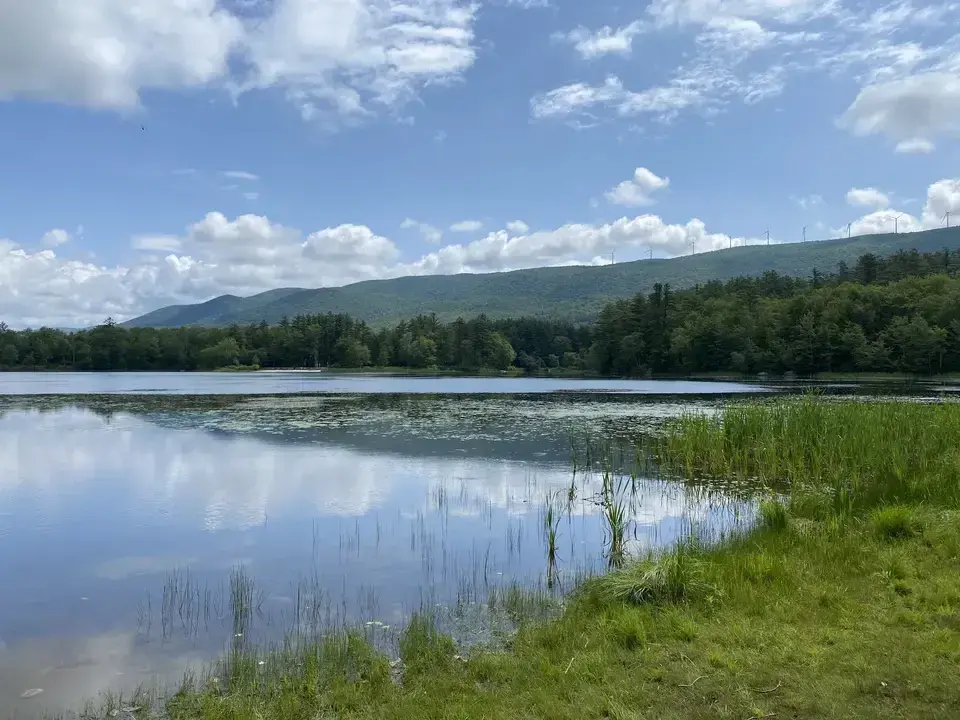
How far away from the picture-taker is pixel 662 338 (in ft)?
427

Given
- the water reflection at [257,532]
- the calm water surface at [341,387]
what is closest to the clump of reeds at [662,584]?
the water reflection at [257,532]

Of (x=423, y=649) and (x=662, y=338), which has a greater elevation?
(x=662, y=338)

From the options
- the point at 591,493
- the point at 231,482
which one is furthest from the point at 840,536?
the point at 231,482

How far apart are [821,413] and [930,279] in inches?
4357

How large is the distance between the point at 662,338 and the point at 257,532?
→ 399 ft

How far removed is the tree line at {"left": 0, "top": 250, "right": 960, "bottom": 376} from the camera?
101000 mm

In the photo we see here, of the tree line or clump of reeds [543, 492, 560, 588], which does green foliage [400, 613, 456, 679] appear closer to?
clump of reeds [543, 492, 560, 588]

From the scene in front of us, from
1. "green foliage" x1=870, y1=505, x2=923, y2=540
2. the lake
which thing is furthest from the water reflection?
"green foliage" x1=870, y1=505, x2=923, y2=540

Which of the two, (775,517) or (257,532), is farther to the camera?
(257,532)

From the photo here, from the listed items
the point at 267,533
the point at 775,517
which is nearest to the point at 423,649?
the point at 775,517

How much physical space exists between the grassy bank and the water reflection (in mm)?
1842

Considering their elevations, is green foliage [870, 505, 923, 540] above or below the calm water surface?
above

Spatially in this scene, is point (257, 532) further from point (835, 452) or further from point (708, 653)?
point (835, 452)

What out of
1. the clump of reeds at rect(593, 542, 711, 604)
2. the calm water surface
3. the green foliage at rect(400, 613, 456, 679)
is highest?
the clump of reeds at rect(593, 542, 711, 604)
